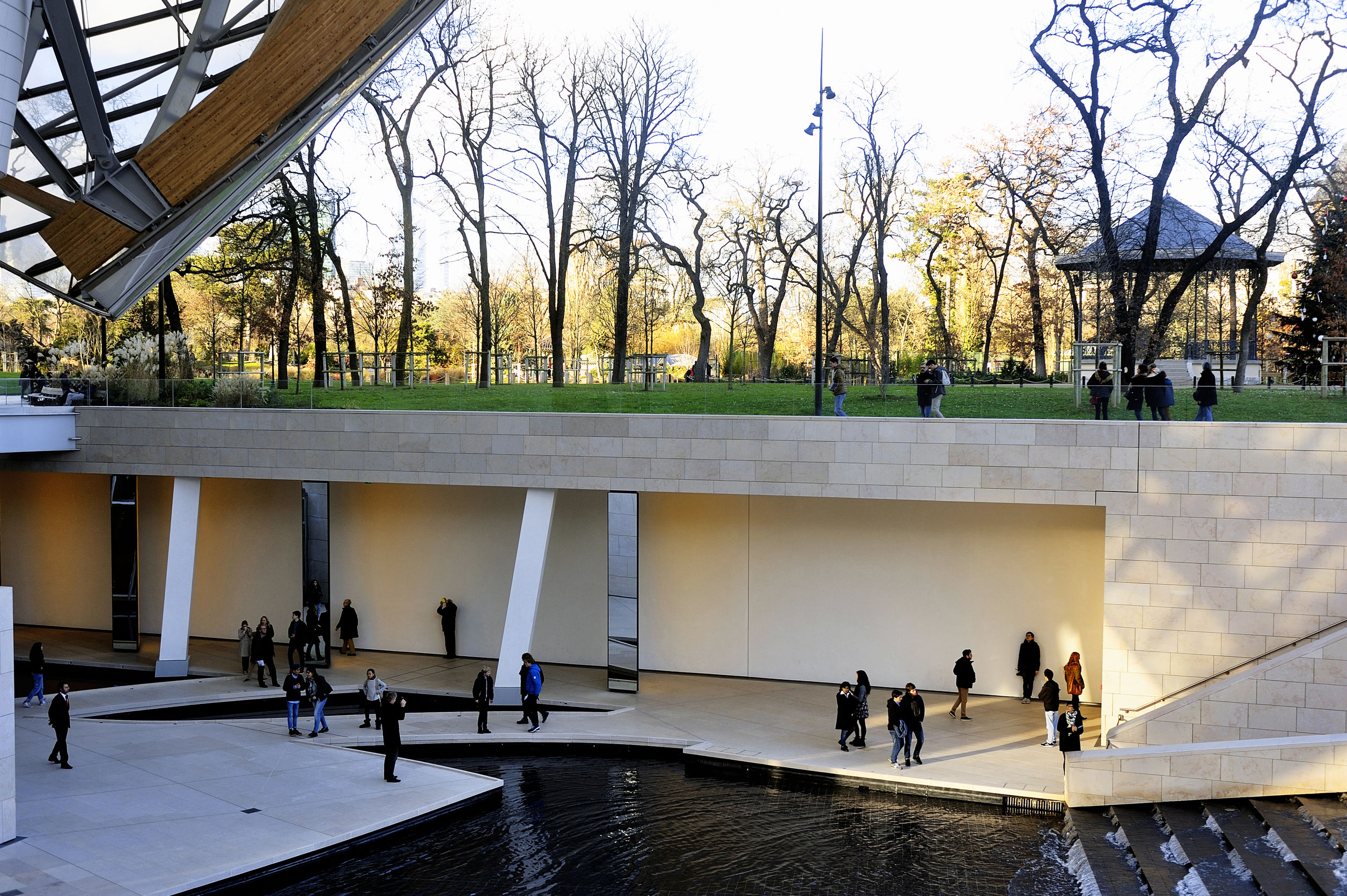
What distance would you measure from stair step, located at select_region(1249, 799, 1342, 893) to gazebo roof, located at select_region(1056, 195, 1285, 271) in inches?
521

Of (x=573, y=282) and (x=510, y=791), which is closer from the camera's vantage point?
(x=510, y=791)

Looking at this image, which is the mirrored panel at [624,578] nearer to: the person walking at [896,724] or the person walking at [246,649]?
the person walking at [896,724]

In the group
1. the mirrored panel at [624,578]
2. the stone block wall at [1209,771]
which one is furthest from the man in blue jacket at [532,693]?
the stone block wall at [1209,771]

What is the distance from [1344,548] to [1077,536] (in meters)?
4.53

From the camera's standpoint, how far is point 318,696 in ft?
54.5

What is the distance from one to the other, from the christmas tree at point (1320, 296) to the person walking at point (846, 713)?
34.6 feet

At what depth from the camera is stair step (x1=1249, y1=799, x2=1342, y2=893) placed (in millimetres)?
10250

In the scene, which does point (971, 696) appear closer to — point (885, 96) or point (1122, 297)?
point (1122, 297)

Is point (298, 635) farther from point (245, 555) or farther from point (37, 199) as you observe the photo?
point (37, 199)

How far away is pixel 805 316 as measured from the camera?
107ft

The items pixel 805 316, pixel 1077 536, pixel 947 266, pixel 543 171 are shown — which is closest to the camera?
pixel 1077 536

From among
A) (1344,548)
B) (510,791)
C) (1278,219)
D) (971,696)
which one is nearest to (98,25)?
(510,791)

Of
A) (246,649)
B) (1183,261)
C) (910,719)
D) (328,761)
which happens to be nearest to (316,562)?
(246,649)

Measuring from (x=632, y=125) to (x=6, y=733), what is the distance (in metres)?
22.2
